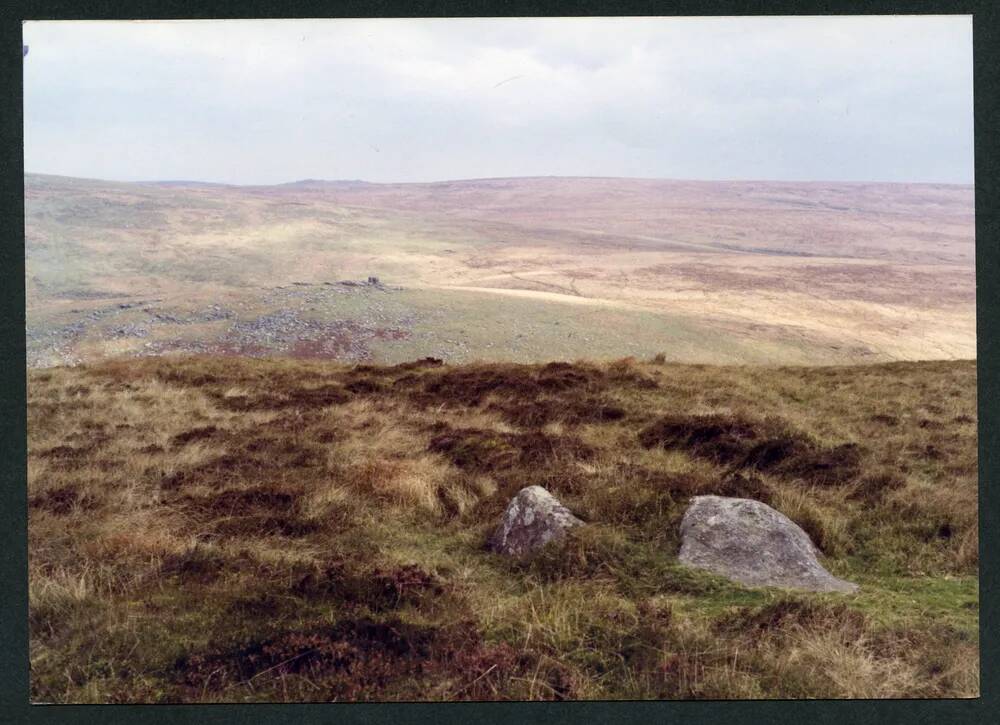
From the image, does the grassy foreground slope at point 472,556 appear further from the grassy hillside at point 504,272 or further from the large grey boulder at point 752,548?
the grassy hillside at point 504,272

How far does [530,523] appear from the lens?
22.1 feet

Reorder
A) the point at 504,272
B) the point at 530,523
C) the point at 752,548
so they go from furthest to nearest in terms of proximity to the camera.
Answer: the point at 504,272
the point at 530,523
the point at 752,548

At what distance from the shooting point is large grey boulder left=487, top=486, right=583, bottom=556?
662 centimetres

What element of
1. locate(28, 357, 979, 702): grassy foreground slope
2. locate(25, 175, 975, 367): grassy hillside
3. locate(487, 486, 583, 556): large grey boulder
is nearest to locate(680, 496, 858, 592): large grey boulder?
locate(28, 357, 979, 702): grassy foreground slope

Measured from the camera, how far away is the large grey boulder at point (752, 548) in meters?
6.11

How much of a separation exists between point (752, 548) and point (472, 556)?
2.58 meters

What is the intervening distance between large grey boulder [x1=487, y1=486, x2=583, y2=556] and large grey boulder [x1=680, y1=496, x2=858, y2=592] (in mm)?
1144

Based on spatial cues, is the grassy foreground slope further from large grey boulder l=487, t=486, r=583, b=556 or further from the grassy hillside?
the grassy hillside

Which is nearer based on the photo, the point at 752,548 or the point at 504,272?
the point at 752,548

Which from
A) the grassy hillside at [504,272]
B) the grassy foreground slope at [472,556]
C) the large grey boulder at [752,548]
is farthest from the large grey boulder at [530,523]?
the grassy hillside at [504,272]

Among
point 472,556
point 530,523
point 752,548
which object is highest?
point 530,523

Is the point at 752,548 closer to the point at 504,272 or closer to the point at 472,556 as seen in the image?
the point at 472,556

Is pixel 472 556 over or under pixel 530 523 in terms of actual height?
under

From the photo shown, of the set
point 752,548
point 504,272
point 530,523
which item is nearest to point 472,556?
point 530,523
